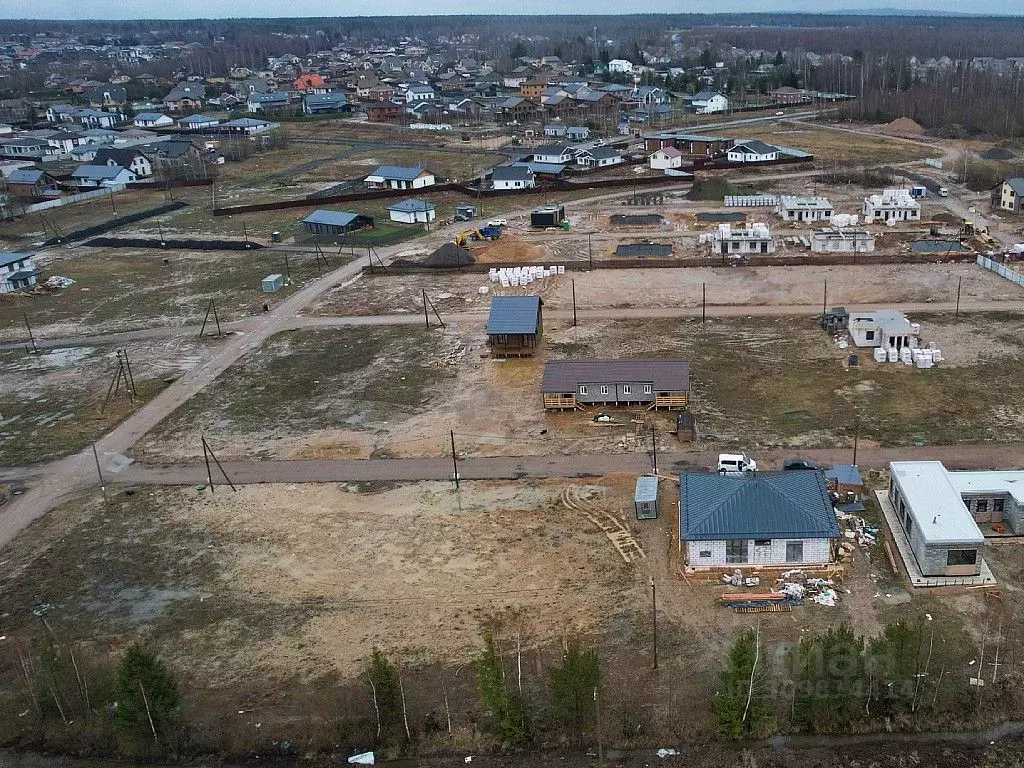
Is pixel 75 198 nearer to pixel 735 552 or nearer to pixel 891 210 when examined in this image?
pixel 891 210

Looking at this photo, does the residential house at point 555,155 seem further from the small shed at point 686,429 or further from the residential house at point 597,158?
the small shed at point 686,429

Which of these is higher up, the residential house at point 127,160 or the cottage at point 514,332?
the residential house at point 127,160

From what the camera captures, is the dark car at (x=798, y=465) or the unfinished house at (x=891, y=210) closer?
the dark car at (x=798, y=465)

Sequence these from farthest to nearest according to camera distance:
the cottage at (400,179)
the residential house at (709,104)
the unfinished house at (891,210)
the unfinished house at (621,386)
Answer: the residential house at (709,104) < the cottage at (400,179) < the unfinished house at (891,210) < the unfinished house at (621,386)

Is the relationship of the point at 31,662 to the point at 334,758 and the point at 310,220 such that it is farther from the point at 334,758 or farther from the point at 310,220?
the point at 310,220

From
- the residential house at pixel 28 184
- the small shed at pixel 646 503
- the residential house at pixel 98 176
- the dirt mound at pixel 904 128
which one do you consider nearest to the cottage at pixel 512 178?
the residential house at pixel 98 176

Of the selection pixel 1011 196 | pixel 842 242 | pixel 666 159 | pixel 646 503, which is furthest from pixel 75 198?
pixel 1011 196

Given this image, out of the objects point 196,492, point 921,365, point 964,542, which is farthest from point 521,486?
point 921,365
